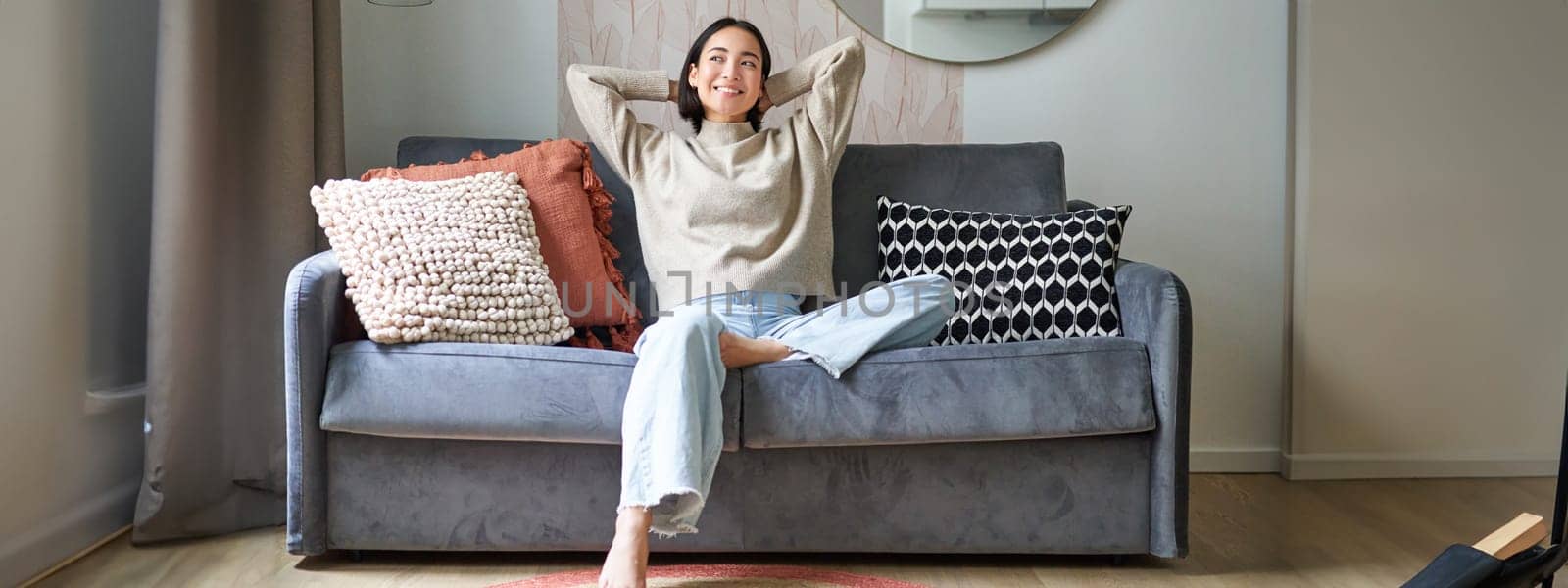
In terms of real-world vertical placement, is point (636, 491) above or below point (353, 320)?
below

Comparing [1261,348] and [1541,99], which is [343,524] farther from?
[1541,99]

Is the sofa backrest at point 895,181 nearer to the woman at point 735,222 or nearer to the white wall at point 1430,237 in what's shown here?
the woman at point 735,222

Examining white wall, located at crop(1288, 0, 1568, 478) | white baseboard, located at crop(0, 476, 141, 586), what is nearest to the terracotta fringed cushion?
A: white baseboard, located at crop(0, 476, 141, 586)

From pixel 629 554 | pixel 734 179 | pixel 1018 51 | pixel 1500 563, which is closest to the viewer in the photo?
pixel 1500 563

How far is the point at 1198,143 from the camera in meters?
2.88

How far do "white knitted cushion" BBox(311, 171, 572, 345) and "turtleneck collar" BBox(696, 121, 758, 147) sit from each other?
477 millimetres

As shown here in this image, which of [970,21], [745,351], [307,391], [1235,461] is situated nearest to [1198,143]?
[970,21]

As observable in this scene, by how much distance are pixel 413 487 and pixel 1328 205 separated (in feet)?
6.91

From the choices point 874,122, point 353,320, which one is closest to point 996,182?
point 874,122

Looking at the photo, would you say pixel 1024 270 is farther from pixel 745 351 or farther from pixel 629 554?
pixel 629 554

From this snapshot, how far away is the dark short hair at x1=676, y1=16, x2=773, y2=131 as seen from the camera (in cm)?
246

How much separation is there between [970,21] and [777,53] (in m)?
0.47

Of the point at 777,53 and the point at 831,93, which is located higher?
the point at 777,53

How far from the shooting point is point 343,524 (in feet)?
6.39
